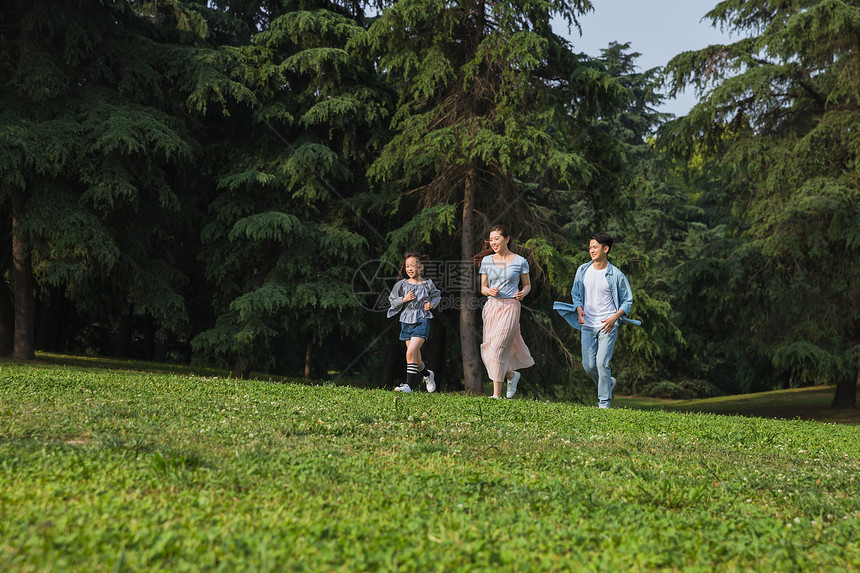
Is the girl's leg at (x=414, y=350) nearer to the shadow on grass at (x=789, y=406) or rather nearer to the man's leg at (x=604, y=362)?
the man's leg at (x=604, y=362)

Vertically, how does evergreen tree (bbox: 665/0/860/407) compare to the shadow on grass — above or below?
above

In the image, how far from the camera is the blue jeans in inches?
413

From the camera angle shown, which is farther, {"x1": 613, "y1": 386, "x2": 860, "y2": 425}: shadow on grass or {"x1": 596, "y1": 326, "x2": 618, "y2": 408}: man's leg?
{"x1": 613, "y1": 386, "x2": 860, "y2": 425}: shadow on grass

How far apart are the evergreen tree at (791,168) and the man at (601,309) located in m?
8.93

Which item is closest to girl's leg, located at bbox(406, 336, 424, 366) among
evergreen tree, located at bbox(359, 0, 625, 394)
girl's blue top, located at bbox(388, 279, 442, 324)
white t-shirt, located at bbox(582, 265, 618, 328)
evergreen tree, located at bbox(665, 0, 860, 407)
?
girl's blue top, located at bbox(388, 279, 442, 324)

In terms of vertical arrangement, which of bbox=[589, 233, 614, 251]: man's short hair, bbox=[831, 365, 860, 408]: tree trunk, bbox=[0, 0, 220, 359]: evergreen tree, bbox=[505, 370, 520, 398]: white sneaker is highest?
bbox=[0, 0, 220, 359]: evergreen tree

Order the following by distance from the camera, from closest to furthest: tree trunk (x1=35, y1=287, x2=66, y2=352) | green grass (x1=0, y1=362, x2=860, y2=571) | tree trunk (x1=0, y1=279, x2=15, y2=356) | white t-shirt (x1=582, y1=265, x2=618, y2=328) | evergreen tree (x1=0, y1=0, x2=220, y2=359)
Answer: green grass (x1=0, y1=362, x2=860, y2=571), white t-shirt (x1=582, y1=265, x2=618, y2=328), evergreen tree (x1=0, y1=0, x2=220, y2=359), tree trunk (x1=0, y1=279, x2=15, y2=356), tree trunk (x1=35, y1=287, x2=66, y2=352)

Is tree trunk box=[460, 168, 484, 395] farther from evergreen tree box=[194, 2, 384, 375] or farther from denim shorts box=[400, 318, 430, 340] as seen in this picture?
denim shorts box=[400, 318, 430, 340]

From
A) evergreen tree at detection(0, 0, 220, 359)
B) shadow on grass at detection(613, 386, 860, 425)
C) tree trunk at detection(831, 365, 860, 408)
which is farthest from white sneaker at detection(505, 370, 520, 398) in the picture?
tree trunk at detection(831, 365, 860, 408)

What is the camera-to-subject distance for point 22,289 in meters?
15.1

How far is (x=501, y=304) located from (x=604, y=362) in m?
1.81

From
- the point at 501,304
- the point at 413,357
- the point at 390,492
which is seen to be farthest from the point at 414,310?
the point at 390,492

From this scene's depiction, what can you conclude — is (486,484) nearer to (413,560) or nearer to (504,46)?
(413,560)

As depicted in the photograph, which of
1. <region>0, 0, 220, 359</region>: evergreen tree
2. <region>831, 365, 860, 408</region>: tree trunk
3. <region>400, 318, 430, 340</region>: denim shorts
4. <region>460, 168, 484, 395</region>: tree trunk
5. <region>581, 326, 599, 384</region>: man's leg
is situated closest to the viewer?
<region>581, 326, 599, 384</region>: man's leg
